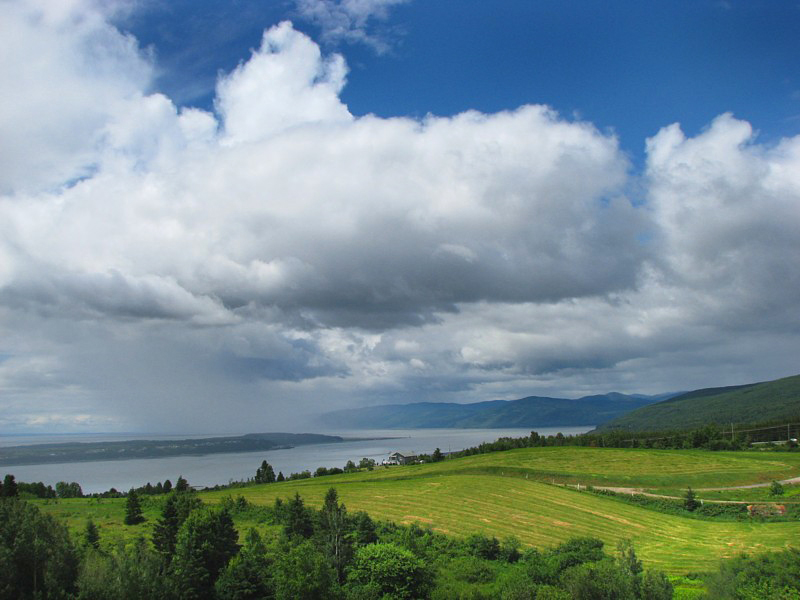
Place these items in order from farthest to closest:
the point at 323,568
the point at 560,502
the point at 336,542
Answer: the point at 560,502, the point at 336,542, the point at 323,568

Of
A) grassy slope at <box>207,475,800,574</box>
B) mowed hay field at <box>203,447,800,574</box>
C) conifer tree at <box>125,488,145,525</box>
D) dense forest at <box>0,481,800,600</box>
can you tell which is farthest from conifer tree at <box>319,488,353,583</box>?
conifer tree at <box>125,488,145,525</box>

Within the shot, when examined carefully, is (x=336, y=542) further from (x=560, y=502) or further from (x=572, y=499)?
(x=572, y=499)

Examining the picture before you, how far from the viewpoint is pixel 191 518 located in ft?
173

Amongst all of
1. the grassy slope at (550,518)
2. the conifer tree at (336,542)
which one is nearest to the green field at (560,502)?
the grassy slope at (550,518)

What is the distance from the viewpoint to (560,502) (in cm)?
8638

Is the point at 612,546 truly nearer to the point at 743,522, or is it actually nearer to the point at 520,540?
the point at 520,540

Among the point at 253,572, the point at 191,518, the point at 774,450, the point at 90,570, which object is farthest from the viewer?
the point at 774,450

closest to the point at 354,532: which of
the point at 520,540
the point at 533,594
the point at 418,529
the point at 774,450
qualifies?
the point at 418,529

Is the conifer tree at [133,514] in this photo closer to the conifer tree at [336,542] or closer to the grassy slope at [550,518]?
the grassy slope at [550,518]

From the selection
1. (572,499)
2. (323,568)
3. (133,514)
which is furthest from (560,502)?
(133,514)

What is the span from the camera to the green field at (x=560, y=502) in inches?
2630

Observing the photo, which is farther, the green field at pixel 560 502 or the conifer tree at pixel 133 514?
the conifer tree at pixel 133 514

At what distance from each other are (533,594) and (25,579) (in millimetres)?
39233

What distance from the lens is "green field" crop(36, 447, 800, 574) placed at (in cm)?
6681
